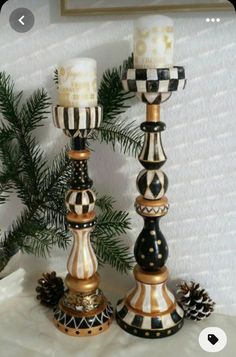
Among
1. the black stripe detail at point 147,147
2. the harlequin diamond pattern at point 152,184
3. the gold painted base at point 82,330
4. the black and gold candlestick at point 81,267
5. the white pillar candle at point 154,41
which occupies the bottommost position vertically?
the gold painted base at point 82,330

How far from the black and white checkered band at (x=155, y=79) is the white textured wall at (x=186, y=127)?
0.29ft

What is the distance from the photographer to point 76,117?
0.55 metres

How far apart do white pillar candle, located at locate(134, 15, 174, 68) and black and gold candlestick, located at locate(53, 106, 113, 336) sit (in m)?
0.09

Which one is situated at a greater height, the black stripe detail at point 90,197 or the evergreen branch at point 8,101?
the evergreen branch at point 8,101

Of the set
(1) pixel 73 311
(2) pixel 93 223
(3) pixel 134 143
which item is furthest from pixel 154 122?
(1) pixel 73 311

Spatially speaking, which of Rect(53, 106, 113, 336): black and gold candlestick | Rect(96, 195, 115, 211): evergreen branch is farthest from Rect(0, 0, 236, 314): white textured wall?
Rect(53, 106, 113, 336): black and gold candlestick

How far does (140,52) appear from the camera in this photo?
552mm

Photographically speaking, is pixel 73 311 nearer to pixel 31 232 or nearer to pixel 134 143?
pixel 31 232

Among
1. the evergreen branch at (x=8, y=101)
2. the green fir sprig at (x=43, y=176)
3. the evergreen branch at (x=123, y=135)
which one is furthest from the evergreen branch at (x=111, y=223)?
the evergreen branch at (x=8, y=101)

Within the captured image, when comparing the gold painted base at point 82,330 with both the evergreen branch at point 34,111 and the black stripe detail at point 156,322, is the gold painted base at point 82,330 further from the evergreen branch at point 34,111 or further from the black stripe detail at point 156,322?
the evergreen branch at point 34,111

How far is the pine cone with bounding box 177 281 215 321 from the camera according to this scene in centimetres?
66

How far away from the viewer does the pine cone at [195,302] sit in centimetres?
66

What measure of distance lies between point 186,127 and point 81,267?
26 centimetres

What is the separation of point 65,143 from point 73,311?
27 centimetres
